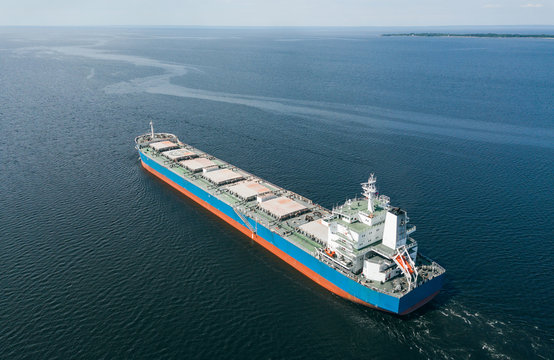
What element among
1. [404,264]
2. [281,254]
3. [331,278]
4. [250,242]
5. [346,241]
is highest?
[346,241]

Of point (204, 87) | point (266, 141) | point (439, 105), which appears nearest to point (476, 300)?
point (266, 141)

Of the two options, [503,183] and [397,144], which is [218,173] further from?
[503,183]

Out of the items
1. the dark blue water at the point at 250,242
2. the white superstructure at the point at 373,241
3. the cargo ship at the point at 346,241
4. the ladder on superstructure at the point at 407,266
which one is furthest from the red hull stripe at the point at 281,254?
the ladder on superstructure at the point at 407,266

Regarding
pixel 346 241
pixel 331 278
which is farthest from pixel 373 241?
pixel 331 278

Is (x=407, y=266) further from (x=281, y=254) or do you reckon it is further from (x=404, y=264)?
(x=281, y=254)

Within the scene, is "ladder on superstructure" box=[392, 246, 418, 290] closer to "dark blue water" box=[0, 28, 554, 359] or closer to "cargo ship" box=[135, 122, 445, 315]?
"cargo ship" box=[135, 122, 445, 315]

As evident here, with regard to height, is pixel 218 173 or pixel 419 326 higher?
pixel 218 173
